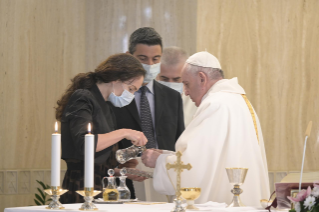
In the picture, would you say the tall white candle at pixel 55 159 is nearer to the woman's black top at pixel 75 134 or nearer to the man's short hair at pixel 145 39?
the woman's black top at pixel 75 134

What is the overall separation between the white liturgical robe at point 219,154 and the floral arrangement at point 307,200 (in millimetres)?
1565

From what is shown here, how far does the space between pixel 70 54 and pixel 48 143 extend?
128cm

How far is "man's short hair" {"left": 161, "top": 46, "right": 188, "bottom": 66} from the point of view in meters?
6.29

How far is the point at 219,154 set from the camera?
4.05 m

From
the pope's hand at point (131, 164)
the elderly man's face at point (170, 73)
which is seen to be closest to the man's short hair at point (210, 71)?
the pope's hand at point (131, 164)

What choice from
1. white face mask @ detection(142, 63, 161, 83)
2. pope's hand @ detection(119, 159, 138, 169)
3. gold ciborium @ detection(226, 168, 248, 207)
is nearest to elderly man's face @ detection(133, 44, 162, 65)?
white face mask @ detection(142, 63, 161, 83)

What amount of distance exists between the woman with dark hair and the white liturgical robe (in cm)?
42

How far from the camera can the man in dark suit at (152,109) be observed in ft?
17.3

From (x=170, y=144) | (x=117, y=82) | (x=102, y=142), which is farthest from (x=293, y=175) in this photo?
(x=170, y=144)

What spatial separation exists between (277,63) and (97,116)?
417 centimetres

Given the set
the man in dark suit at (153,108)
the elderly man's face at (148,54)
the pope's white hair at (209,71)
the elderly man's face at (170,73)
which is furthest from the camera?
the elderly man's face at (170,73)

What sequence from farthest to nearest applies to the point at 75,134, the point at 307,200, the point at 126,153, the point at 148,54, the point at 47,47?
the point at 47,47, the point at 148,54, the point at 126,153, the point at 75,134, the point at 307,200

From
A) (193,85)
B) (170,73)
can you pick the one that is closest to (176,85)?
(170,73)

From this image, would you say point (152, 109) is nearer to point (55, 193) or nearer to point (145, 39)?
point (145, 39)
